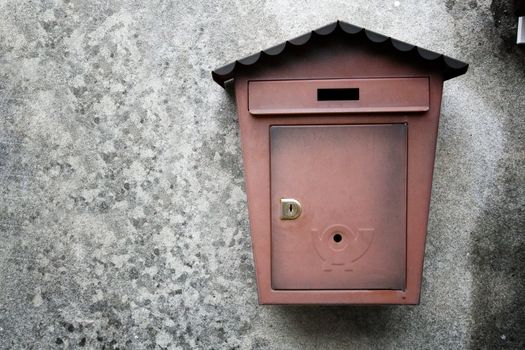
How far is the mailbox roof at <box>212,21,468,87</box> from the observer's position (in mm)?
1984

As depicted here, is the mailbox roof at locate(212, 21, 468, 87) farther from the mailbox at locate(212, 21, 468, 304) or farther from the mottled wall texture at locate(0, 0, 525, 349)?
the mottled wall texture at locate(0, 0, 525, 349)

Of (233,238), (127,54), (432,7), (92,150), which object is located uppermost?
(432,7)

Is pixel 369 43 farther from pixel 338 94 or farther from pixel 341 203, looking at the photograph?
pixel 341 203

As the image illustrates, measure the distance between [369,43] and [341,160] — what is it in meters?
0.48

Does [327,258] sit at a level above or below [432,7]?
below

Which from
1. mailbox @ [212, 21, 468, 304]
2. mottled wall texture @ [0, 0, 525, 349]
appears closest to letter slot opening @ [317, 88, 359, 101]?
mailbox @ [212, 21, 468, 304]

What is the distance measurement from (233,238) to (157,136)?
63 cm

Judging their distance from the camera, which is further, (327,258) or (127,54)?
(127,54)

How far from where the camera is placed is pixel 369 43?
2.06 meters

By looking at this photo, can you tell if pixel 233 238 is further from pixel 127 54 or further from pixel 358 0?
pixel 358 0

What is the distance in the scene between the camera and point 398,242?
6.84ft

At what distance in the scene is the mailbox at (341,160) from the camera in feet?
6.73

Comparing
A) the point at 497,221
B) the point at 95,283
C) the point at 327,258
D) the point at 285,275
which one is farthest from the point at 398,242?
the point at 95,283

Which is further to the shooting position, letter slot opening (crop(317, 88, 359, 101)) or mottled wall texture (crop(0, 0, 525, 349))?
mottled wall texture (crop(0, 0, 525, 349))
